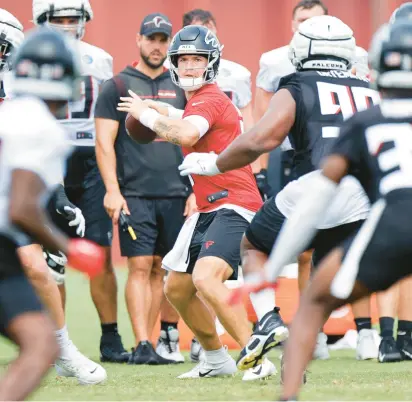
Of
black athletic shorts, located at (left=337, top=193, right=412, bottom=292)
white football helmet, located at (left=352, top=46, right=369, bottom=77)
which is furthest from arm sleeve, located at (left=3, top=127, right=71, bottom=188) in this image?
white football helmet, located at (left=352, top=46, right=369, bottom=77)

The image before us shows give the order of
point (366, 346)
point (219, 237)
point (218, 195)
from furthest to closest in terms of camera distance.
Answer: point (366, 346) → point (218, 195) → point (219, 237)

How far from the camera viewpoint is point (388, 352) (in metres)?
7.66

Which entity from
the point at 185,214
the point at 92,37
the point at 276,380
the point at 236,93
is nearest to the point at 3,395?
the point at 276,380

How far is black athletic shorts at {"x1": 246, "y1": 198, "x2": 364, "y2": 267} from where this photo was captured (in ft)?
19.5

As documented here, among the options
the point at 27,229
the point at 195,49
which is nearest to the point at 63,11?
the point at 195,49

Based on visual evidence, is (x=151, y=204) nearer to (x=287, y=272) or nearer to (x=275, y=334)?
(x=287, y=272)

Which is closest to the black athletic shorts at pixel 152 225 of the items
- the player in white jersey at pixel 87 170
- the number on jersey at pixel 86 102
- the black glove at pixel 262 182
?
the player in white jersey at pixel 87 170

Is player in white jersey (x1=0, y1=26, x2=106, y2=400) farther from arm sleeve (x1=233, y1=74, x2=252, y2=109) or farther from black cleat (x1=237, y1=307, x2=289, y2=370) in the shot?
arm sleeve (x1=233, y1=74, x2=252, y2=109)

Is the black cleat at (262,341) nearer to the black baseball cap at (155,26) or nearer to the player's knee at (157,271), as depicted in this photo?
the player's knee at (157,271)

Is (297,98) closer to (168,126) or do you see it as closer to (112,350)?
(168,126)

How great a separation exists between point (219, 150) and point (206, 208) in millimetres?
309

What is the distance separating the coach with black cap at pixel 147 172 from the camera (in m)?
8.18

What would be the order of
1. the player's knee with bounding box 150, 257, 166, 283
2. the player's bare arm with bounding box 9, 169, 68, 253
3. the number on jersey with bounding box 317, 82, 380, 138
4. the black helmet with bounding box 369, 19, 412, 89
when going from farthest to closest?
the player's knee with bounding box 150, 257, 166, 283 → the number on jersey with bounding box 317, 82, 380, 138 → the black helmet with bounding box 369, 19, 412, 89 → the player's bare arm with bounding box 9, 169, 68, 253

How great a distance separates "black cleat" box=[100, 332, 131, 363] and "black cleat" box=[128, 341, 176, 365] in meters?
0.20
